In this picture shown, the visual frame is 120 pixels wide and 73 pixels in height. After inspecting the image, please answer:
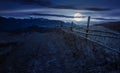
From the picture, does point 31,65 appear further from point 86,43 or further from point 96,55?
point 86,43

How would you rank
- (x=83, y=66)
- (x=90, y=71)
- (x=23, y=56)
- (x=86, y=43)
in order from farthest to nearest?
(x=86, y=43)
(x=23, y=56)
(x=83, y=66)
(x=90, y=71)

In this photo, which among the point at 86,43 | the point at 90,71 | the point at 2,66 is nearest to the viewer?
the point at 90,71

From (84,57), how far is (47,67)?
2.29m

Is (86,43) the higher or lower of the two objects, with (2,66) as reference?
higher

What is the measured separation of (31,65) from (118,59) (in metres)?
4.47

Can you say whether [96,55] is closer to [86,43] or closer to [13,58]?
[86,43]

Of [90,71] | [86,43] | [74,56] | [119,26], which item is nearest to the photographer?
[90,71]

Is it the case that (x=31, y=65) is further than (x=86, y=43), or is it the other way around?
(x=86, y=43)

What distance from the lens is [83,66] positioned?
871 centimetres

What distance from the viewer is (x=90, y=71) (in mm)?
8156

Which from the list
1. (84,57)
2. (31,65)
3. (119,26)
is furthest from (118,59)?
(119,26)

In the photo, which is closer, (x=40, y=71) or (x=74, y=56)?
(x=40, y=71)

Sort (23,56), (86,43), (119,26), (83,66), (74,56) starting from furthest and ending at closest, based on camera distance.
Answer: (119,26) < (86,43) < (23,56) < (74,56) < (83,66)

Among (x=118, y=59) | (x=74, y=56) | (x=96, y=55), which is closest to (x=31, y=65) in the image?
(x=74, y=56)
